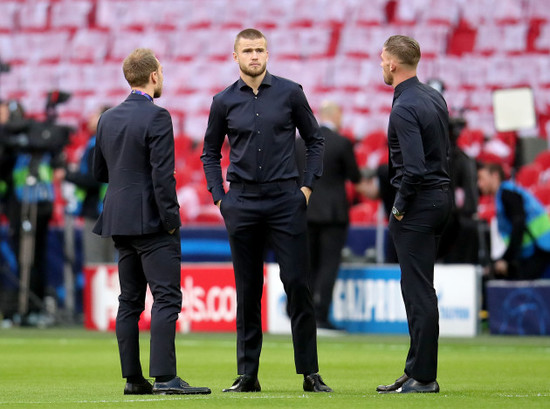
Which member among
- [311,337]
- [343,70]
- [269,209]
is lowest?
[311,337]

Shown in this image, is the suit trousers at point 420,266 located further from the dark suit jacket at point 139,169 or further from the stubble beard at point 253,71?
the dark suit jacket at point 139,169

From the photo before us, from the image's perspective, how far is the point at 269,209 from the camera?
6.65m

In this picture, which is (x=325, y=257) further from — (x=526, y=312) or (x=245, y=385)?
(x=245, y=385)

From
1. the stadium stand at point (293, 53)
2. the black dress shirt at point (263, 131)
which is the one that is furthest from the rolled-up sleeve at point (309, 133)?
the stadium stand at point (293, 53)

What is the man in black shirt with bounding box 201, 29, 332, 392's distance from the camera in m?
6.66

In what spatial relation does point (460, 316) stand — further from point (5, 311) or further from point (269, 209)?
point (269, 209)

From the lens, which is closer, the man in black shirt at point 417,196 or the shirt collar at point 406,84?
the man in black shirt at point 417,196

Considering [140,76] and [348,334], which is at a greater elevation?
[140,76]

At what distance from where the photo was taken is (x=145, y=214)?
651 centimetres

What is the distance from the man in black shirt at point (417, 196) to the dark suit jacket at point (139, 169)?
1183 mm

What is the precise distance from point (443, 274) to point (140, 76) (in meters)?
6.18

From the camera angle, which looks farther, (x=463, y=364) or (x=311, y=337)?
(x=463, y=364)

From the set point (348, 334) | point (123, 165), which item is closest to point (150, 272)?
point (123, 165)

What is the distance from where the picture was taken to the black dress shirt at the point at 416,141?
21.3 ft
